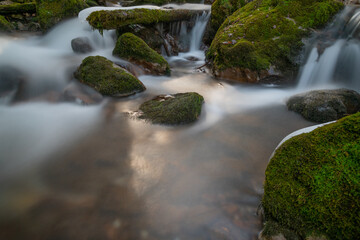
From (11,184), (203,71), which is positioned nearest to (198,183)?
(11,184)

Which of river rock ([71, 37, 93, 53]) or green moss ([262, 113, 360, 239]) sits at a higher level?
green moss ([262, 113, 360, 239])

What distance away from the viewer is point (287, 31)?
6.30 metres

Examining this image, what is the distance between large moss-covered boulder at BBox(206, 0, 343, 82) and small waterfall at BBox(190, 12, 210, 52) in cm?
351

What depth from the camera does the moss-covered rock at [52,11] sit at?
9.48 m

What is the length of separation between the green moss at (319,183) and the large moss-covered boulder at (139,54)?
17.3 feet

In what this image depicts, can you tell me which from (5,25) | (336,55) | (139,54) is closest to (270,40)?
(336,55)

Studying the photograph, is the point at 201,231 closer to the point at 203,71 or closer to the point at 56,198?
the point at 56,198

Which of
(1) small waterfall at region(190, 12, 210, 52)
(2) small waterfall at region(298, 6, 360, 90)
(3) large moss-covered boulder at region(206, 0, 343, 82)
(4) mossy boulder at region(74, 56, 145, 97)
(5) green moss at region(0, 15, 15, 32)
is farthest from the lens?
(1) small waterfall at region(190, 12, 210, 52)

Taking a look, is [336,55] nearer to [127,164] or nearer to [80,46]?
[127,164]

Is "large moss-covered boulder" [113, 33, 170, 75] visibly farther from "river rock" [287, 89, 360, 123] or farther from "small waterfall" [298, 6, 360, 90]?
"small waterfall" [298, 6, 360, 90]

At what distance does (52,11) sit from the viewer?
952 cm

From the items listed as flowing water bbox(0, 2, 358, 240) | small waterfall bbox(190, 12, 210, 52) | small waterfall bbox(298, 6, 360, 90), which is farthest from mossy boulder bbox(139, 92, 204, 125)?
small waterfall bbox(190, 12, 210, 52)

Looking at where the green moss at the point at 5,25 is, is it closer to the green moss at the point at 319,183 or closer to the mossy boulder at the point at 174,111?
the mossy boulder at the point at 174,111

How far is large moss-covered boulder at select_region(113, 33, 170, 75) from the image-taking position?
641 centimetres
